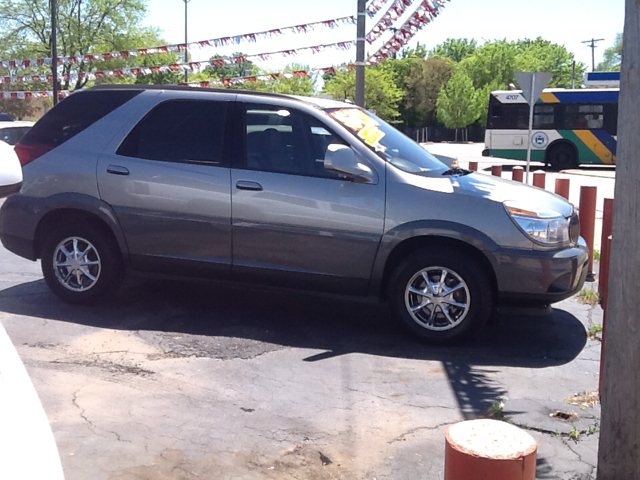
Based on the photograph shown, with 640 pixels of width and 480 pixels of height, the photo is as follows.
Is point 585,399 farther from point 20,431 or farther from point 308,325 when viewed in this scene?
point 20,431

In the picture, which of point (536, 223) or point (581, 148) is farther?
point (581, 148)

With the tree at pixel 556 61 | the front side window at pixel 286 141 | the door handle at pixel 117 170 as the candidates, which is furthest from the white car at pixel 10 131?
the tree at pixel 556 61

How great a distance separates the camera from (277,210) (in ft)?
19.4

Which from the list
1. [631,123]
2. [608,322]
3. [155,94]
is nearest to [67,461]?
[608,322]

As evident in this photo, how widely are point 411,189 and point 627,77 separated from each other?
8.41 ft

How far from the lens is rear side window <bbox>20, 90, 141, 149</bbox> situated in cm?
652

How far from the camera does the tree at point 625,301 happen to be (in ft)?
10.6

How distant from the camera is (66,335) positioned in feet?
19.2

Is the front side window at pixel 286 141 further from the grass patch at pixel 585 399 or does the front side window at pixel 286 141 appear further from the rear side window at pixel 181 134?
the grass patch at pixel 585 399

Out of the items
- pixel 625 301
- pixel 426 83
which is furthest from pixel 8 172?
pixel 426 83

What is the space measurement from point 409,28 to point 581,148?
47.4 ft

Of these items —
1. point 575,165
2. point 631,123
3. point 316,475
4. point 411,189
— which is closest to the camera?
point 631,123

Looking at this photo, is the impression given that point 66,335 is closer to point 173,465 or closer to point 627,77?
point 173,465

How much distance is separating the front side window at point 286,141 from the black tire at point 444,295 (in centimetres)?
97
